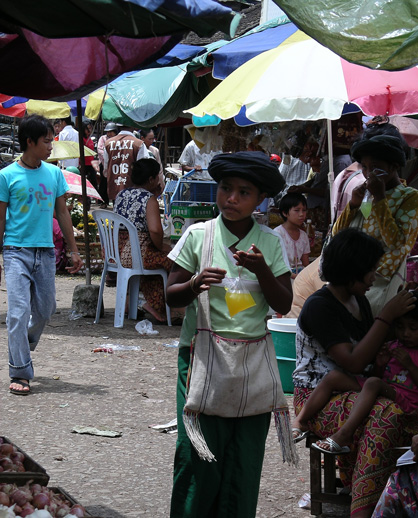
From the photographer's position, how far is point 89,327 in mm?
9125

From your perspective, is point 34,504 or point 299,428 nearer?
point 34,504

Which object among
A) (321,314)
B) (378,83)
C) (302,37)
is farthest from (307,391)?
(302,37)

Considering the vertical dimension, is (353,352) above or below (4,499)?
above

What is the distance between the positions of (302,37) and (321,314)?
4.41 meters

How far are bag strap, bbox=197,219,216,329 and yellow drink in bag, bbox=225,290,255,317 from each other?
3.5 inches

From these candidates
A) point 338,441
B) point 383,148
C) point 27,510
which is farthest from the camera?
point 383,148

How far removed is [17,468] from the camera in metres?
3.60

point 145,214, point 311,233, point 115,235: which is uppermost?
point 145,214

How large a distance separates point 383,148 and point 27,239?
3.09m

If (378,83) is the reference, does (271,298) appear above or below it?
below

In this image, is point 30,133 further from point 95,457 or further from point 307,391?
point 307,391

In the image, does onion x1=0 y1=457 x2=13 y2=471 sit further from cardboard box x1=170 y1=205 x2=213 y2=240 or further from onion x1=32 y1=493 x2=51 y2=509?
cardboard box x1=170 y1=205 x2=213 y2=240

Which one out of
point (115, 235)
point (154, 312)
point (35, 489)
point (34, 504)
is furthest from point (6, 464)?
point (154, 312)

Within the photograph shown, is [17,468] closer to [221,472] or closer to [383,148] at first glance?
[221,472]
